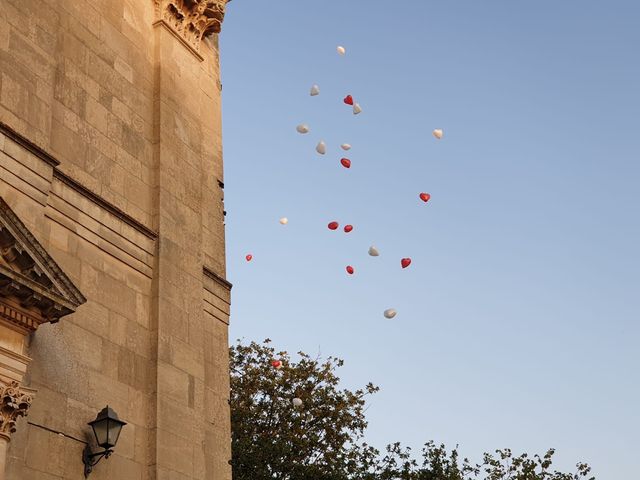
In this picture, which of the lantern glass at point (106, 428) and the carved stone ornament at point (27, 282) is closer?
the carved stone ornament at point (27, 282)

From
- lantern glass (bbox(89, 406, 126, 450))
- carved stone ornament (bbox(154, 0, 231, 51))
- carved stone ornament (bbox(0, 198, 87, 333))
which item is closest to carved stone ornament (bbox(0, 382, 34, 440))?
carved stone ornament (bbox(0, 198, 87, 333))

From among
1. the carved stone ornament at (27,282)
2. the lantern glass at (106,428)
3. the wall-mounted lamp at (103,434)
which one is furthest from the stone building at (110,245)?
the lantern glass at (106,428)

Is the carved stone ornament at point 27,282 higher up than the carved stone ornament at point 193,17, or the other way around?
the carved stone ornament at point 193,17

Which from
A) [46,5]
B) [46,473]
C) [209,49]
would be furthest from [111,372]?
[209,49]

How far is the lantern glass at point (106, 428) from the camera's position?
45.9 feet

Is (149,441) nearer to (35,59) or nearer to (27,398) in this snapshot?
(27,398)

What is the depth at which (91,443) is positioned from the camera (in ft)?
46.5

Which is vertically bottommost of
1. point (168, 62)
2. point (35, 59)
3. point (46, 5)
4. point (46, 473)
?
point (46, 473)

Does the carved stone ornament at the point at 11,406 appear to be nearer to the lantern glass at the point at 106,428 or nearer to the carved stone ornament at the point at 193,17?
the lantern glass at the point at 106,428

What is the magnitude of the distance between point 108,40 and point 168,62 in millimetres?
1720

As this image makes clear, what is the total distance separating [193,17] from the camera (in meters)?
20.6

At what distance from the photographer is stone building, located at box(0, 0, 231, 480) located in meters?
13.2

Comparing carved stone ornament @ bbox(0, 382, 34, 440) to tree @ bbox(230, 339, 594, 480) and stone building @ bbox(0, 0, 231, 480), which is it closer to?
stone building @ bbox(0, 0, 231, 480)

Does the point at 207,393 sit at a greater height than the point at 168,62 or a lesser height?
lesser
